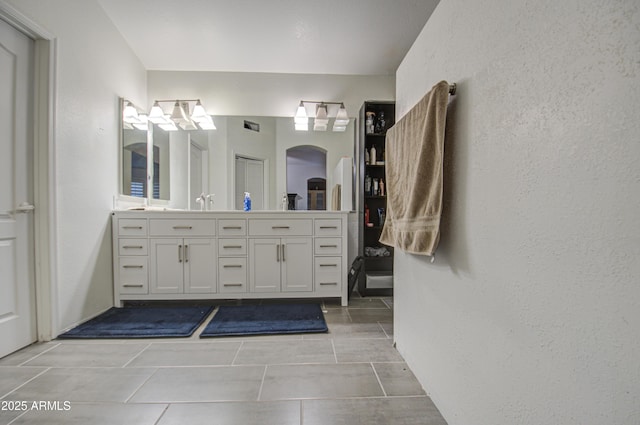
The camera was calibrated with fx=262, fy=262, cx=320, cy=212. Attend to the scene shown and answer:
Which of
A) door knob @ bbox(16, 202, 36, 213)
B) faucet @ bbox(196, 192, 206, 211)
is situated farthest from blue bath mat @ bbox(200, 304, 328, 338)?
door knob @ bbox(16, 202, 36, 213)

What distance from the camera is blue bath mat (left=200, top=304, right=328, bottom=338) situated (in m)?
1.89

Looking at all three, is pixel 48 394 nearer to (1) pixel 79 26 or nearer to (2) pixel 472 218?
(2) pixel 472 218

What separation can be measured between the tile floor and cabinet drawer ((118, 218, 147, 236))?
922 mm

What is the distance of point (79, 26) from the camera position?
1975 mm

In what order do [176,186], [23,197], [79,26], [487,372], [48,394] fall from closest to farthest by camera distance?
[487,372]
[48,394]
[23,197]
[79,26]
[176,186]

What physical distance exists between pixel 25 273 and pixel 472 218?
2562 mm

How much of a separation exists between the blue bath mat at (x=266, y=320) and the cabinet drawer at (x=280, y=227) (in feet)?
2.22

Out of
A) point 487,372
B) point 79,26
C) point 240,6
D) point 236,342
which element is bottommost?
point 236,342

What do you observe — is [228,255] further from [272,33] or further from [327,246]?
[272,33]

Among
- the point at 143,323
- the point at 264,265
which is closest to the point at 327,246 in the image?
the point at 264,265

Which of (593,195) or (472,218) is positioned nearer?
(593,195)

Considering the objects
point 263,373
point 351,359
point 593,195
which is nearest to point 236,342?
point 263,373

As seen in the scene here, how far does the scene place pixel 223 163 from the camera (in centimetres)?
293

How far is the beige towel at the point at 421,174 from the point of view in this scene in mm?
1032
